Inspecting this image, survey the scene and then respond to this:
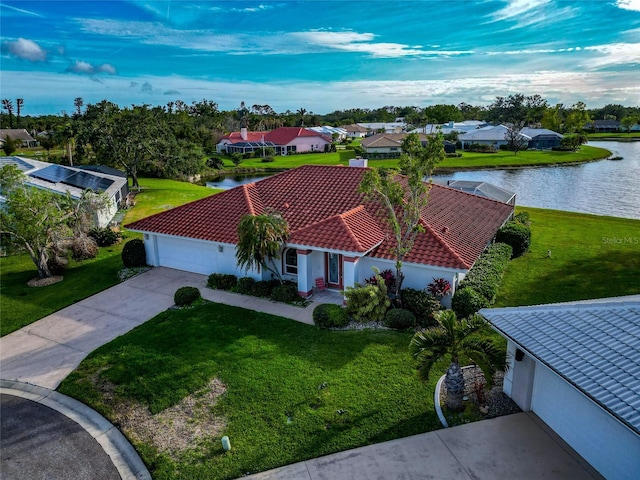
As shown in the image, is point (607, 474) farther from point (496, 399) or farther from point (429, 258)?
point (429, 258)

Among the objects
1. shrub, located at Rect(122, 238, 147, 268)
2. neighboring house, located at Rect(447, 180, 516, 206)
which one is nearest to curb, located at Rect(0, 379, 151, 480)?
shrub, located at Rect(122, 238, 147, 268)

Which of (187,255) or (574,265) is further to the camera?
(574,265)

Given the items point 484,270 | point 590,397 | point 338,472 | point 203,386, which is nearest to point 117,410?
point 203,386

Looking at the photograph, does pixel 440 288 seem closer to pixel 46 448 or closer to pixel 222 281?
pixel 222 281

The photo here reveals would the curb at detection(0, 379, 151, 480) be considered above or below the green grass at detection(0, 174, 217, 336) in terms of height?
below

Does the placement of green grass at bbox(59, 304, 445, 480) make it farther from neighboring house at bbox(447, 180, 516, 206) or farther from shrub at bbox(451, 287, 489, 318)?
neighboring house at bbox(447, 180, 516, 206)

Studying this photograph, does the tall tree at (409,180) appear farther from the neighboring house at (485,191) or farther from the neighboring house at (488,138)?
the neighboring house at (488,138)

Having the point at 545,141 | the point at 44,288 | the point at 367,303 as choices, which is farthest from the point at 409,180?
the point at 545,141
